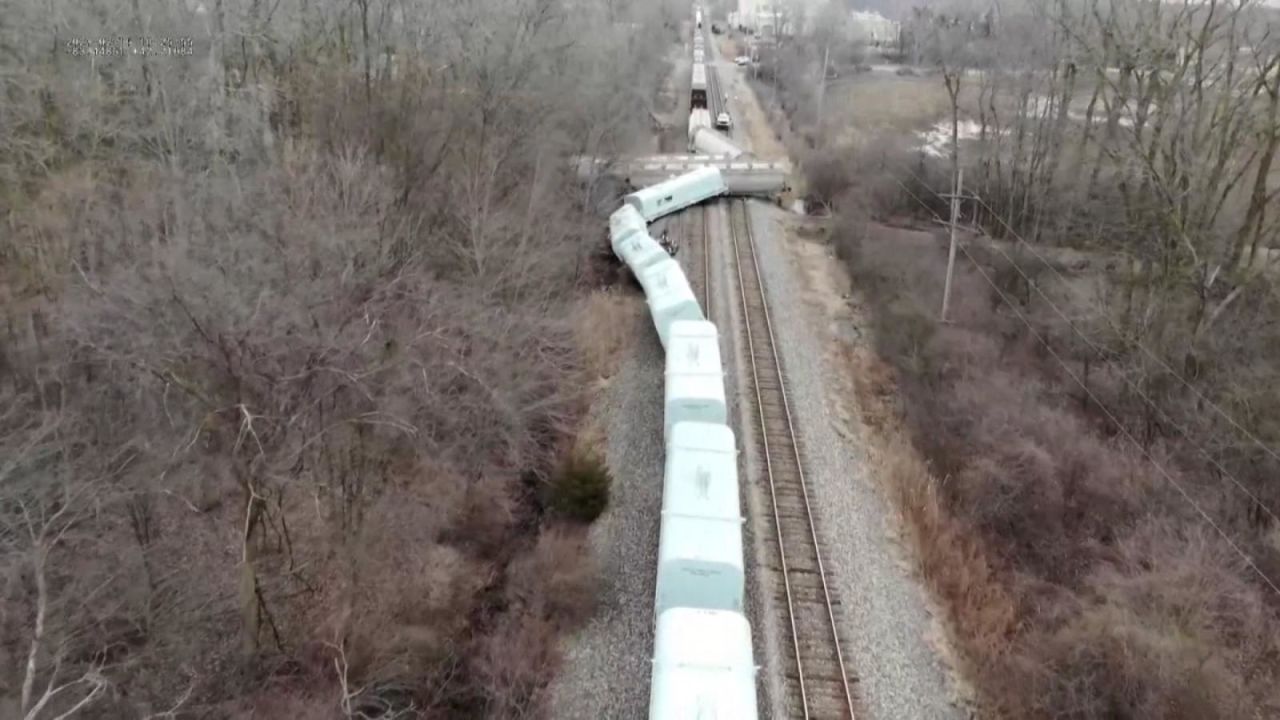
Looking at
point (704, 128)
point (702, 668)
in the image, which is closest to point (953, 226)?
point (702, 668)

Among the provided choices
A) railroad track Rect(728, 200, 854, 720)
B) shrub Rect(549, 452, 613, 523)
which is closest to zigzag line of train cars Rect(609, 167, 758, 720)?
railroad track Rect(728, 200, 854, 720)

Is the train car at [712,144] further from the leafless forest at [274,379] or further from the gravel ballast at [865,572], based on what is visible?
the gravel ballast at [865,572]

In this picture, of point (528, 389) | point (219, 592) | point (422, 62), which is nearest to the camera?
point (219, 592)

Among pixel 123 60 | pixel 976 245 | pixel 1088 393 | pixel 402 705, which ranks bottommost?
pixel 402 705

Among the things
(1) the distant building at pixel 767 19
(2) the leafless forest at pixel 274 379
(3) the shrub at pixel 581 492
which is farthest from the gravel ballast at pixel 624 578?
(1) the distant building at pixel 767 19

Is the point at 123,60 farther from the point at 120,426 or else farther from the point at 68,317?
the point at 120,426

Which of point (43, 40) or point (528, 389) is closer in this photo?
point (528, 389)

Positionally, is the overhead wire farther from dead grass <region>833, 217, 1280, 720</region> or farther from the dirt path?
the dirt path

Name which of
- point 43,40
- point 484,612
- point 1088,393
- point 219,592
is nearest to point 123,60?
point 43,40
